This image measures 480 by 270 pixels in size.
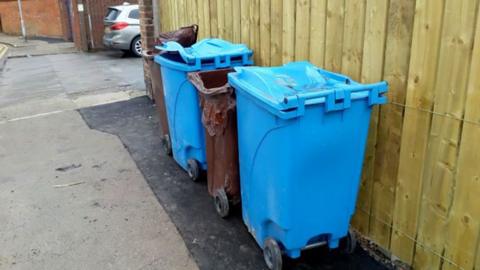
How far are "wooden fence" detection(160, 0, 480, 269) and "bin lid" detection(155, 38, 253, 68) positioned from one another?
81 centimetres

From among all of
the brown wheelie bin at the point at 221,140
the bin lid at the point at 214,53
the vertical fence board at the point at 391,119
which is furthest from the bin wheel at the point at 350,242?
the bin lid at the point at 214,53

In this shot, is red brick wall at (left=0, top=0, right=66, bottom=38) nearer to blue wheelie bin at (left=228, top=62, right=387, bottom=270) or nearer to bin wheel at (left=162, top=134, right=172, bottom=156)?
bin wheel at (left=162, top=134, right=172, bottom=156)

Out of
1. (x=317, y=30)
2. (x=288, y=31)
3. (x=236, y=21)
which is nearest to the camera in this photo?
(x=317, y=30)

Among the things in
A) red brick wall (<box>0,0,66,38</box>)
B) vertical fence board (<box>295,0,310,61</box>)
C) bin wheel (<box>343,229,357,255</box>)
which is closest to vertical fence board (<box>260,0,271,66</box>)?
vertical fence board (<box>295,0,310,61</box>)

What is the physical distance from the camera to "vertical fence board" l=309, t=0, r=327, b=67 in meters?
3.29

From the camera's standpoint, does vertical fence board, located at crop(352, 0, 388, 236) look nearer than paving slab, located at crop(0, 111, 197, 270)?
Yes

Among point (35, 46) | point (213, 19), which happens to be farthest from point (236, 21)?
point (35, 46)

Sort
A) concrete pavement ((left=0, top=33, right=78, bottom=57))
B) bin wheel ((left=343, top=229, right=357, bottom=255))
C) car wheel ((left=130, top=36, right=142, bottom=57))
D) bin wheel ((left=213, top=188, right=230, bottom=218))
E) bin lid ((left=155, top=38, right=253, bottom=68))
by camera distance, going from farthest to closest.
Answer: concrete pavement ((left=0, top=33, right=78, bottom=57)), car wheel ((left=130, top=36, right=142, bottom=57)), bin lid ((left=155, top=38, right=253, bottom=68)), bin wheel ((left=213, top=188, right=230, bottom=218)), bin wheel ((left=343, top=229, right=357, bottom=255))

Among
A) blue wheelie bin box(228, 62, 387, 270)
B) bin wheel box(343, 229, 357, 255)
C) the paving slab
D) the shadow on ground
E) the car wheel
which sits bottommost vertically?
the paving slab

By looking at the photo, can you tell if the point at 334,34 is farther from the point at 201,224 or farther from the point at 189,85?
the point at 201,224

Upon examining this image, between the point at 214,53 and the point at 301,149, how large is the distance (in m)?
1.99

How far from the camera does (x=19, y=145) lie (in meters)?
5.83

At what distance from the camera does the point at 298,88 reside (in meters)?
2.65

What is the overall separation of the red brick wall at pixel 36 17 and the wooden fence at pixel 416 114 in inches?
772
